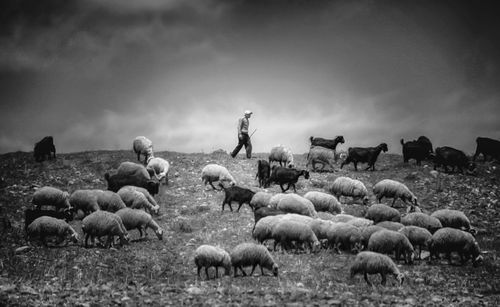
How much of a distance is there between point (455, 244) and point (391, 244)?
1.94 metres

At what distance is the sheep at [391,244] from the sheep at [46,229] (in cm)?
836

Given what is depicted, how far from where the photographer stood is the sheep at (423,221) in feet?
50.3

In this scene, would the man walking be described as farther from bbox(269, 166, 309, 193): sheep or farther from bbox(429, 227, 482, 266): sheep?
bbox(429, 227, 482, 266): sheep

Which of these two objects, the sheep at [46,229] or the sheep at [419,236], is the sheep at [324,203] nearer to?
the sheep at [419,236]

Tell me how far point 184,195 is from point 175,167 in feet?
14.6

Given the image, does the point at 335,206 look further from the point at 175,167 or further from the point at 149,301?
the point at 149,301

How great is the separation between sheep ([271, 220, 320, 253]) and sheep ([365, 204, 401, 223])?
11.9ft

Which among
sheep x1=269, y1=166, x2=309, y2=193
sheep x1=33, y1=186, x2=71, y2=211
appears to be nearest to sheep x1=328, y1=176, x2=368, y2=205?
sheep x1=269, y1=166, x2=309, y2=193

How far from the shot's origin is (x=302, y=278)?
35.2 ft

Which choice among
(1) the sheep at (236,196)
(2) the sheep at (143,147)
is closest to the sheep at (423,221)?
(1) the sheep at (236,196)

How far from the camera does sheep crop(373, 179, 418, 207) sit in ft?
64.0

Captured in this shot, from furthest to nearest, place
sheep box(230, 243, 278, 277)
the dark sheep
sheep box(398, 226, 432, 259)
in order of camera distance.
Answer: the dark sheep < sheep box(398, 226, 432, 259) < sheep box(230, 243, 278, 277)

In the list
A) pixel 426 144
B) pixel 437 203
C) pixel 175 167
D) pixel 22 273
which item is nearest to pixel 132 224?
pixel 22 273

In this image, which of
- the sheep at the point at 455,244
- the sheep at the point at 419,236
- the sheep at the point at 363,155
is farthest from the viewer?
the sheep at the point at 363,155
